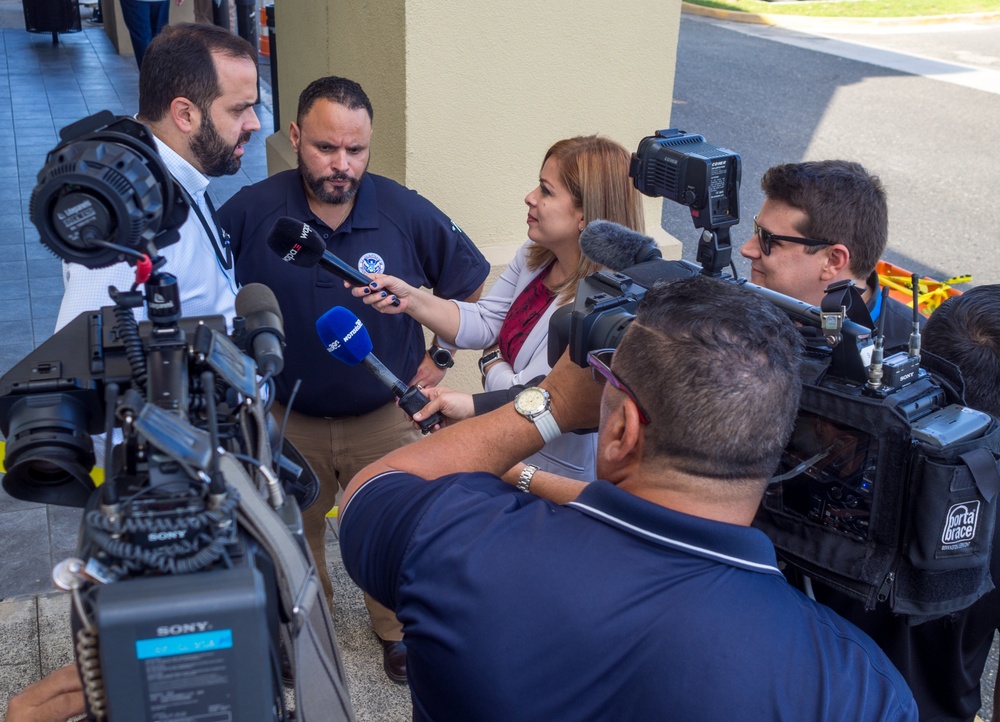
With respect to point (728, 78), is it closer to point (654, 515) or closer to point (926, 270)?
point (926, 270)

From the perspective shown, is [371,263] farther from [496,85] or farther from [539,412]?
[539,412]

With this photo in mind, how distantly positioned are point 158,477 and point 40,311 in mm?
5710

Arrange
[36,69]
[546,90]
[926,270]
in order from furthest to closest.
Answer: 1. [36,69]
2. [926,270]
3. [546,90]

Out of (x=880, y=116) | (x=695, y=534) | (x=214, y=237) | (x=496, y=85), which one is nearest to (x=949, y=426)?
(x=695, y=534)

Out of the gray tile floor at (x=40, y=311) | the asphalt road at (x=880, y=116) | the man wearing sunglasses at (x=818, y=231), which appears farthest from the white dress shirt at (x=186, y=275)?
the asphalt road at (x=880, y=116)

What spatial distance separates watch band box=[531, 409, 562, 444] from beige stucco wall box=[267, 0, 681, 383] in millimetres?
2668

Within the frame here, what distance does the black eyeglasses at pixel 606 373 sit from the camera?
1.55 metres

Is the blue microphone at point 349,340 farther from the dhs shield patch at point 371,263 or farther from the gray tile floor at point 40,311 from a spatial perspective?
the gray tile floor at point 40,311

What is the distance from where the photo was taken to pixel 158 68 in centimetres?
299

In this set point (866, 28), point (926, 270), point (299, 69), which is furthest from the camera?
point (866, 28)

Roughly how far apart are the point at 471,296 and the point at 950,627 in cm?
216

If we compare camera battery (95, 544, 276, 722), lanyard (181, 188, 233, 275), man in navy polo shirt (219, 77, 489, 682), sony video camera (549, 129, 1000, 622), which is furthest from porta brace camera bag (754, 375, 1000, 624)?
lanyard (181, 188, 233, 275)

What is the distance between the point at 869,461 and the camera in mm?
1817

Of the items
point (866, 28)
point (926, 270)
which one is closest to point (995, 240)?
point (926, 270)
